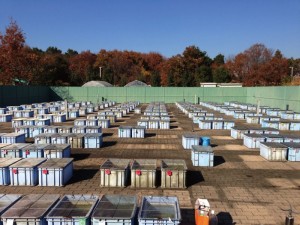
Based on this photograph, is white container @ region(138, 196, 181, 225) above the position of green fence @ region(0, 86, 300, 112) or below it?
below

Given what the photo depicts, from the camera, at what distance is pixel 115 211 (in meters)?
9.32

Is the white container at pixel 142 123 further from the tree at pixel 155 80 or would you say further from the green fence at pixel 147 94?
the tree at pixel 155 80

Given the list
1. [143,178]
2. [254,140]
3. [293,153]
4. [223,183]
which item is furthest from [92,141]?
[293,153]

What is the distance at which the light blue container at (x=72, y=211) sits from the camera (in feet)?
28.6

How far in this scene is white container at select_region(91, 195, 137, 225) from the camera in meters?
8.70

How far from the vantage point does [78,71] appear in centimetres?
10056

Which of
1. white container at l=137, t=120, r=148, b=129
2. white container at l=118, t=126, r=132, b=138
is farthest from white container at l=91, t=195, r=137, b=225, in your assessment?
white container at l=137, t=120, r=148, b=129

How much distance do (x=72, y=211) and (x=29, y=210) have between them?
134cm

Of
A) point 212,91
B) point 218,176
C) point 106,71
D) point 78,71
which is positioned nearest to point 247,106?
point 212,91

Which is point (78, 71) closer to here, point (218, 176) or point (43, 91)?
point (43, 91)

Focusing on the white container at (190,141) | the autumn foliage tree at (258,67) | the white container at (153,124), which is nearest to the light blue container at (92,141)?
the white container at (190,141)

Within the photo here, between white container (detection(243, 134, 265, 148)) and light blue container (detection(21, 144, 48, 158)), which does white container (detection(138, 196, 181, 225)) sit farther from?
white container (detection(243, 134, 265, 148))

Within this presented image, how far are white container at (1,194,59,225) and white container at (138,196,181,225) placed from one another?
3050 millimetres

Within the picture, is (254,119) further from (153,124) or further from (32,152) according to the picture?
(32,152)
